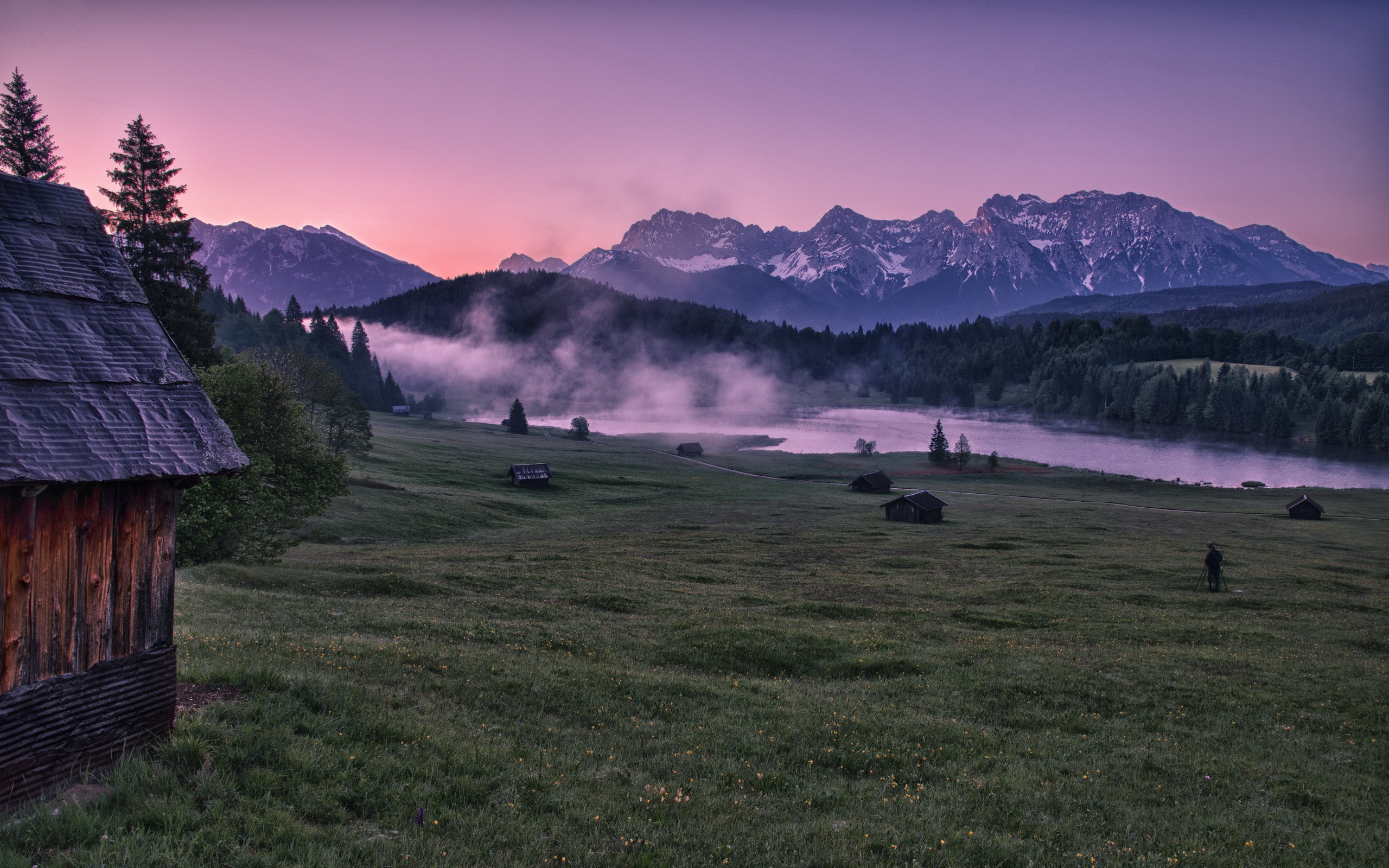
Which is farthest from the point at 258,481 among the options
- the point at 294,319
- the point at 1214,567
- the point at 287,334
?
the point at 294,319

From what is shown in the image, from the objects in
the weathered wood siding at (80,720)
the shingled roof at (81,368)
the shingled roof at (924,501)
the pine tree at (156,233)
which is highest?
the pine tree at (156,233)

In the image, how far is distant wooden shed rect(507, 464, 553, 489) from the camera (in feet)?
320

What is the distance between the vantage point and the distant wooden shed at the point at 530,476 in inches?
3836

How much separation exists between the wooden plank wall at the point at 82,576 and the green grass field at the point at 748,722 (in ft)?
5.98

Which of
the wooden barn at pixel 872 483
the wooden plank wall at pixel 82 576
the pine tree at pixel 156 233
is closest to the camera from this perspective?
the wooden plank wall at pixel 82 576

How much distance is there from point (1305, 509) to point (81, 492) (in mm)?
111855

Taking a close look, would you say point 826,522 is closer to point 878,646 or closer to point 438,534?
point 438,534

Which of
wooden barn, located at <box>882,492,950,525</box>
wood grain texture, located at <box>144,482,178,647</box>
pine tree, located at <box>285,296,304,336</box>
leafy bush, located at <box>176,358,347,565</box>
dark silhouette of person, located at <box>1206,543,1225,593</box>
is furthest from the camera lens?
pine tree, located at <box>285,296,304,336</box>

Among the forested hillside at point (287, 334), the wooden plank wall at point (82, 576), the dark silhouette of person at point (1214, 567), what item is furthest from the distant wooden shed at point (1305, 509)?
the forested hillside at point (287, 334)

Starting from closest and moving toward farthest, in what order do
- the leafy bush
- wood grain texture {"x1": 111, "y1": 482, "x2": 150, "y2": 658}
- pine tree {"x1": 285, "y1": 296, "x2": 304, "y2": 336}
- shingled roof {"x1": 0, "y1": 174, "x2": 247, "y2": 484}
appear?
shingled roof {"x1": 0, "y1": 174, "x2": 247, "y2": 484} → wood grain texture {"x1": 111, "y1": 482, "x2": 150, "y2": 658} → the leafy bush → pine tree {"x1": 285, "y1": 296, "x2": 304, "y2": 336}

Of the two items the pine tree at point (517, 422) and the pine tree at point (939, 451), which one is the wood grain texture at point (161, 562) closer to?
the pine tree at point (939, 451)

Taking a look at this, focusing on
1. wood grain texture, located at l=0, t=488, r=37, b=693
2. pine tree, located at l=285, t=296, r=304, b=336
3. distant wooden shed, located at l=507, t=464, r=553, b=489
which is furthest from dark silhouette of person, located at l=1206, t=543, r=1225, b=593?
pine tree, located at l=285, t=296, r=304, b=336

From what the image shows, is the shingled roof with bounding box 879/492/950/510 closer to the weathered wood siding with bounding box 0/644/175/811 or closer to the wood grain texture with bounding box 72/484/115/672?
the weathered wood siding with bounding box 0/644/175/811

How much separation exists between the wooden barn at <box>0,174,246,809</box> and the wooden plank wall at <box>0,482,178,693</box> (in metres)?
0.02
